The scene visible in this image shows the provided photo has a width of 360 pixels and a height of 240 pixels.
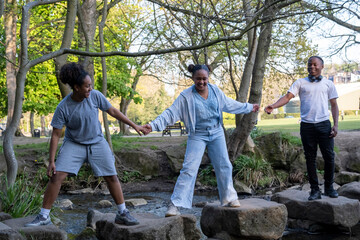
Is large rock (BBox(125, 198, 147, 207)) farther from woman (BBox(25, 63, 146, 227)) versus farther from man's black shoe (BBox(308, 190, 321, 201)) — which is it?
woman (BBox(25, 63, 146, 227))

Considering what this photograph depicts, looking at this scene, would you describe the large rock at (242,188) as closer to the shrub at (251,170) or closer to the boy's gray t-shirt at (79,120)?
the shrub at (251,170)

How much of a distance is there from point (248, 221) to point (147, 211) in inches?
143

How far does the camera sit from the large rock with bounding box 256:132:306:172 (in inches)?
509

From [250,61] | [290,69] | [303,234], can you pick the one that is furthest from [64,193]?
[290,69]

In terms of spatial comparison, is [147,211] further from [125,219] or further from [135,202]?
[125,219]

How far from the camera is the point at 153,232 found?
5.06m

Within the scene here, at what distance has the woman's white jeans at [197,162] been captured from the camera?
18.6 feet

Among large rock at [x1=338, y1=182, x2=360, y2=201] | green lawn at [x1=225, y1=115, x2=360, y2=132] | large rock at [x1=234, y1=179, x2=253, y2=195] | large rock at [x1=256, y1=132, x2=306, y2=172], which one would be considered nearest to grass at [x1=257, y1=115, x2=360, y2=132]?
green lawn at [x1=225, y1=115, x2=360, y2=132]

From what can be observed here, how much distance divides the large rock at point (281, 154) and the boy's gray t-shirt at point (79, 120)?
8656mm

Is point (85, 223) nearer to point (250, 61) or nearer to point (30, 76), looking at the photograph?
point (250, 61)

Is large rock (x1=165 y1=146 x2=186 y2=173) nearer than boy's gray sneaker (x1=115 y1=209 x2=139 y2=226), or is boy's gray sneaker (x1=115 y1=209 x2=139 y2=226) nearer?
boy's gray sneaker (x1=115 y1=209 x2=139 y2=226)

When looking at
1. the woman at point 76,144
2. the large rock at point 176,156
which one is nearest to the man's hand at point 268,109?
the woman at point 76,144

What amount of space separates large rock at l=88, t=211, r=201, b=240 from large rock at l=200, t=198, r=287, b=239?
344 millimetres

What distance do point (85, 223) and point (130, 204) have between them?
78.9 inches
